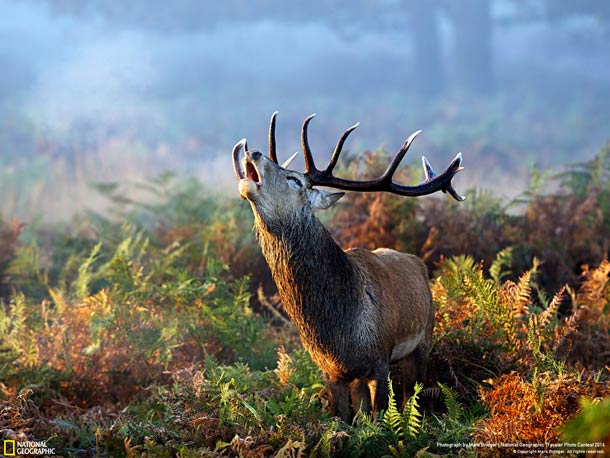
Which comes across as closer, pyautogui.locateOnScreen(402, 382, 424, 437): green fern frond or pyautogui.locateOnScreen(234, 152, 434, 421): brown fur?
pyautogui.locateOnScreen(402, 382, 424, 437): green fern frond

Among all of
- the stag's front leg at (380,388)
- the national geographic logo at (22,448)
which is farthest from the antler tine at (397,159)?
the national geographic logo at (22,448)

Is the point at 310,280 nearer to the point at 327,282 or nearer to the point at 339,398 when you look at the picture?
the point at 327,282

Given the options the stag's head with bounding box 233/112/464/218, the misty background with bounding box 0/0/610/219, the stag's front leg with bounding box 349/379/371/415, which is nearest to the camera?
the stag's head with bounding box 233/112/464/218

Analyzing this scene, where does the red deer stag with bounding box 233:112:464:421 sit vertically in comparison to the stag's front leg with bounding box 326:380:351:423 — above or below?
above

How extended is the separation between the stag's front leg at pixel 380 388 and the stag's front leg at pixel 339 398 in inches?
6.9

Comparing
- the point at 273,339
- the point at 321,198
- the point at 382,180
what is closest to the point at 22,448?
the point at 321,198

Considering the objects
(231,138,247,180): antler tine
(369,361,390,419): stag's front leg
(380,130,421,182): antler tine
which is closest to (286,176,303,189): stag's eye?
(231,138,247,180): antler tine

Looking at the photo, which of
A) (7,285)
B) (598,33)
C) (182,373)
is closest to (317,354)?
(182,373)

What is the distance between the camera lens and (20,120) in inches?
893

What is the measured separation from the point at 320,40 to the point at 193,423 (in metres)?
30.3

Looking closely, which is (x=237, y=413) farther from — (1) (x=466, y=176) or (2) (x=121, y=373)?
(1) (x=466, y=176)

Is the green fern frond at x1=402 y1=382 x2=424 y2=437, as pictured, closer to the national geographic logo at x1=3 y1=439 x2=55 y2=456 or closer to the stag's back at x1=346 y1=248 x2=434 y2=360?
the stag's back at x1=346 y1=248 x2=434 y2=360

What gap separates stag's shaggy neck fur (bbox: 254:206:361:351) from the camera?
16.7ft

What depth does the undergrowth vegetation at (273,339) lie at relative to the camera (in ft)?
14.9
